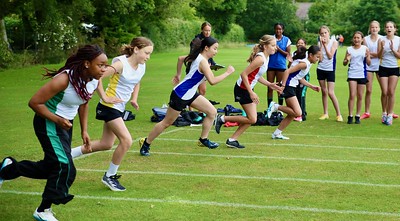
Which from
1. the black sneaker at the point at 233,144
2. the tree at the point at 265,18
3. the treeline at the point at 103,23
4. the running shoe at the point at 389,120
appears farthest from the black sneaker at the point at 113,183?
the tree at the point at 265,18

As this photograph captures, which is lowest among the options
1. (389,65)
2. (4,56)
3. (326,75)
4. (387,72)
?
(4,56)

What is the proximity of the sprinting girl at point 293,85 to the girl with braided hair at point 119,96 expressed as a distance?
4.08 metres

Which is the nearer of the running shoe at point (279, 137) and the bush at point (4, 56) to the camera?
the running shoe at point (279, 137)

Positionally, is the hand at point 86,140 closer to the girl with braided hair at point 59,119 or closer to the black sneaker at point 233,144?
the girl with braided hair at point 59,119

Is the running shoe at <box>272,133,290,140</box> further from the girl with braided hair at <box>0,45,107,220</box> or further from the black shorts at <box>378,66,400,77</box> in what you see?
the girl with braided hair at <box>0,45,107,220</box>

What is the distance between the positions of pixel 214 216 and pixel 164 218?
0.52m

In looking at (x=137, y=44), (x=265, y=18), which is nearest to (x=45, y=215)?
(x=137, y=44)

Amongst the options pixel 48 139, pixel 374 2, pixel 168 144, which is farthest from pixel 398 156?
pixel 374 2

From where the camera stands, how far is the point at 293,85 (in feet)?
43.5

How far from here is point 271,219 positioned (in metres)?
6.98

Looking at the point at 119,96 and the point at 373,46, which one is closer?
the point at 119,96

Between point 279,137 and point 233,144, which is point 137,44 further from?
point 279,137

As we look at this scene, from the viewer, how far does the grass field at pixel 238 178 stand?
7320 mm

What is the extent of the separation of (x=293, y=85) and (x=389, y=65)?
2863mm
